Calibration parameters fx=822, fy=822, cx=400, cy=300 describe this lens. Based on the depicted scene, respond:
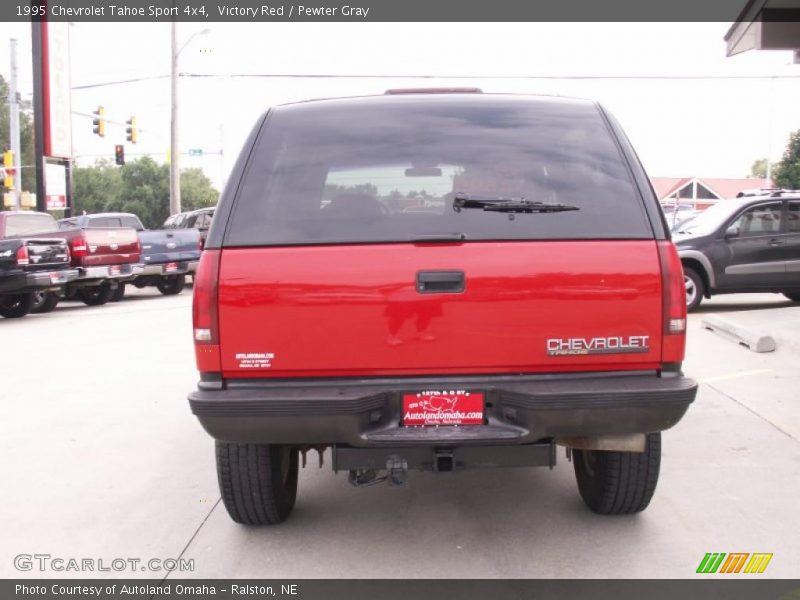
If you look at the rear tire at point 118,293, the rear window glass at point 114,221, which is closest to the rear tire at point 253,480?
the rear tire at point 118,293

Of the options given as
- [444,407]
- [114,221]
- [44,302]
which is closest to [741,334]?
[444,407]

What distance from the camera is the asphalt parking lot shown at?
3.71 meters

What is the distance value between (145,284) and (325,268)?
16.8 meters

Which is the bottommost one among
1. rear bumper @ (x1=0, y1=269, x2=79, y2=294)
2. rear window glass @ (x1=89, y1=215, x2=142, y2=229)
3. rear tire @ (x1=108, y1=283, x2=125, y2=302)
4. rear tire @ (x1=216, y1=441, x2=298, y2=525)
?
rear tire @ (x1=108, y1=283, x2=125, y2=302)

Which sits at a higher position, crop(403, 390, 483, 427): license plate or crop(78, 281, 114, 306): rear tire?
crop(403, 390, 483, 427): license plate

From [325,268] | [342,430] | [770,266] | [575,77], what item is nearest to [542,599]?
[342,430]

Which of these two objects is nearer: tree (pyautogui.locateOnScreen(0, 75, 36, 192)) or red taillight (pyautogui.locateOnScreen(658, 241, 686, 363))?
red taillight (pyautogui.locateOnScreen(658, 241, 686, 363))

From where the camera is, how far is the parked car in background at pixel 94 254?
1508cm

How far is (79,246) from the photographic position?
15039mm

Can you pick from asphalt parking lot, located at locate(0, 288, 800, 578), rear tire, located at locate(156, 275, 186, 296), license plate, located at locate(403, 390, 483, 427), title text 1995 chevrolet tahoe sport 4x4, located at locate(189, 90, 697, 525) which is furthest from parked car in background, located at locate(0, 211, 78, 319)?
license plate, located at locate(403, 390, 483, 427)

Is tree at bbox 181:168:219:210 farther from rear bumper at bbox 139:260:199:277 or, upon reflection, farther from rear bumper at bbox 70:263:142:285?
rear bumper at bbox 70:263:142:285

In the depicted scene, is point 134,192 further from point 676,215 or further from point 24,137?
point 676,215

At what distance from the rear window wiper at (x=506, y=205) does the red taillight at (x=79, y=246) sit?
13.1 meters

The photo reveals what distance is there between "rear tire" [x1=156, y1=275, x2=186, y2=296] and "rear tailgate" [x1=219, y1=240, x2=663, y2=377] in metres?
16.2
